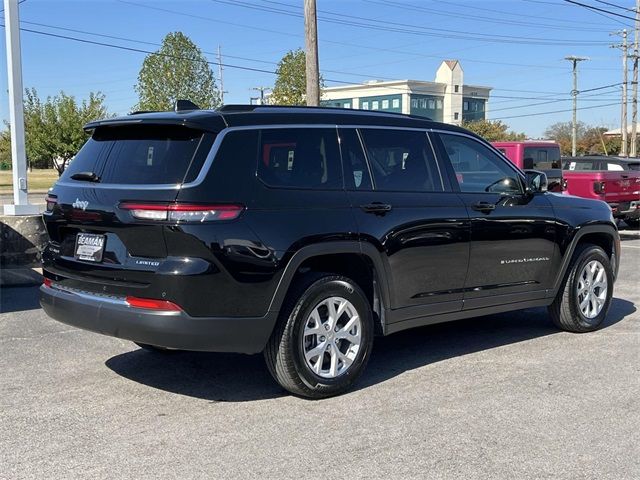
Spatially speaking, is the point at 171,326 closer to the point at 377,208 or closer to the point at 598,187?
the point at 377,208

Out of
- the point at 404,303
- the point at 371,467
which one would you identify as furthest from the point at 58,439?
the point at 404,303

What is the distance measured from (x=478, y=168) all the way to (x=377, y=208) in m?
1.53

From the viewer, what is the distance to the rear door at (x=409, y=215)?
503 cm

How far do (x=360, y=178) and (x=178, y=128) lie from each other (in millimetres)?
1344

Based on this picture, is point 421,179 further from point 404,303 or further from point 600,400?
point 600,400

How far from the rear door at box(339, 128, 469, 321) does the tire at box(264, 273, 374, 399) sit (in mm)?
359

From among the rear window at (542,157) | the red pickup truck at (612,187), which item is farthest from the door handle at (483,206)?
the red pickup truck at (612,187)

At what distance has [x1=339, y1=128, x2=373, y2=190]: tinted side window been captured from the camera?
5008 millimetres

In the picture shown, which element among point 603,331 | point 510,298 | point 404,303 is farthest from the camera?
point 603,331

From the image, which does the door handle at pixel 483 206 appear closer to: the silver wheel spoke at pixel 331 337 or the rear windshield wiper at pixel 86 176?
the silver wheel spoke at pixel 331 337

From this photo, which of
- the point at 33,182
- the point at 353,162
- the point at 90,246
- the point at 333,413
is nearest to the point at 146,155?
the point at 90,246

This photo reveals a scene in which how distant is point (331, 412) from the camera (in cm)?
454

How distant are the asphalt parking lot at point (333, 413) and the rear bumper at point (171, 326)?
0.48 meters

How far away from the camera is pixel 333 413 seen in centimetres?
452
